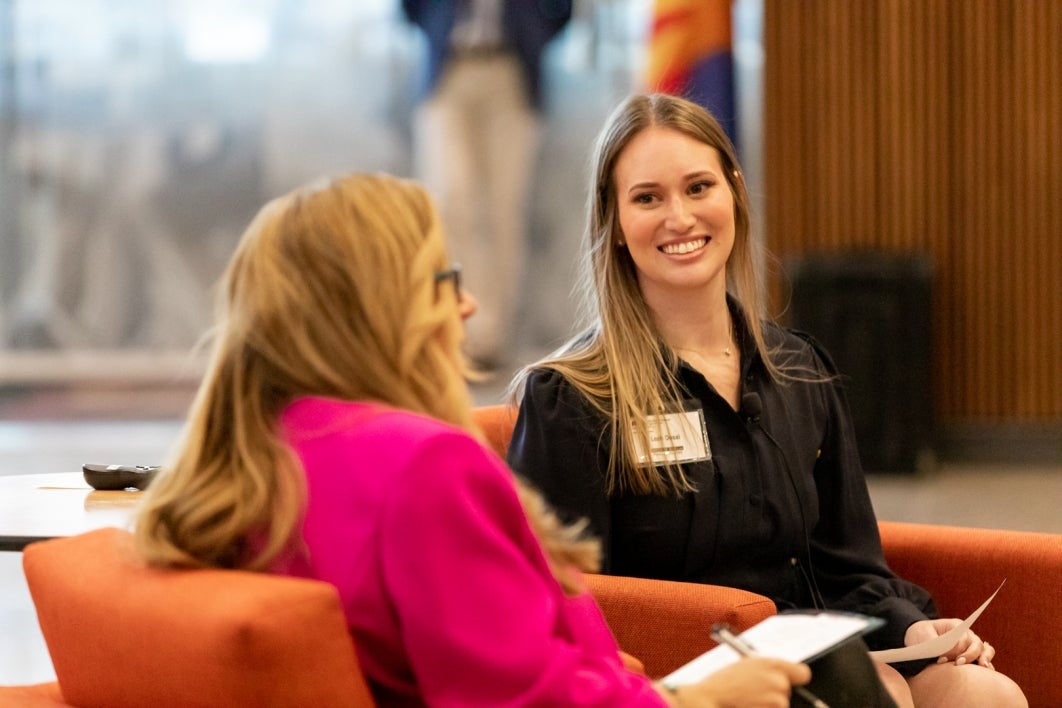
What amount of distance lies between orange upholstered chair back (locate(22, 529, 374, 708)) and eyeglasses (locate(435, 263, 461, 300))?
339 mm

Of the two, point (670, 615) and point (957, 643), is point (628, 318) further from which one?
point (957, 643)

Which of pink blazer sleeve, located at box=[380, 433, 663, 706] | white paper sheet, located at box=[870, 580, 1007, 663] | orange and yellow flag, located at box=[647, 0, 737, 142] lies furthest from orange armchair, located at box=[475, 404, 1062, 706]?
orange and yellow flag, located at box=[647, 0, 737, 142]

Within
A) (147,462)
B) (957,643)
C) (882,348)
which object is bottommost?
(147,462)

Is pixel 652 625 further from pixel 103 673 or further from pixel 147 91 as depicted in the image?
pixel 147 91

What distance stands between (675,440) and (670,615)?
371mm

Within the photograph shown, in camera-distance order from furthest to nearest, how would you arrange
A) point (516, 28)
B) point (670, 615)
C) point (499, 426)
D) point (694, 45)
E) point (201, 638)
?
point (516, 28) → point (694, 45) → point (499, 426) → point (670, 615) → point (201, 638)

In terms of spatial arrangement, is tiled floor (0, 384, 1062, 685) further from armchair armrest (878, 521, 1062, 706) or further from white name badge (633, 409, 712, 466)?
armchair armrest (878, 521, 1062, 706)

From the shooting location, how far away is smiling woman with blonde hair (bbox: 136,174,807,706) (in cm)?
128

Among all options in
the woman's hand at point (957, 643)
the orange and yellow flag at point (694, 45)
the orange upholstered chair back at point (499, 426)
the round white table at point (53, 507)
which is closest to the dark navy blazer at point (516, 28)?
the orange and yellow flag at point (694, 45)

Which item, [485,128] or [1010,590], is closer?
[1010,590]

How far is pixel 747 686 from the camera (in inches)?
55.5

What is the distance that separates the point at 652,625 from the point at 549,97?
6527 millimetres

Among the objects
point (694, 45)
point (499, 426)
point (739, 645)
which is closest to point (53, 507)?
point (499, 426)

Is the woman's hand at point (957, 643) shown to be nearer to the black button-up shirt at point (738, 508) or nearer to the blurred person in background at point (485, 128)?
the black button-up shirt at point (738, 508)
